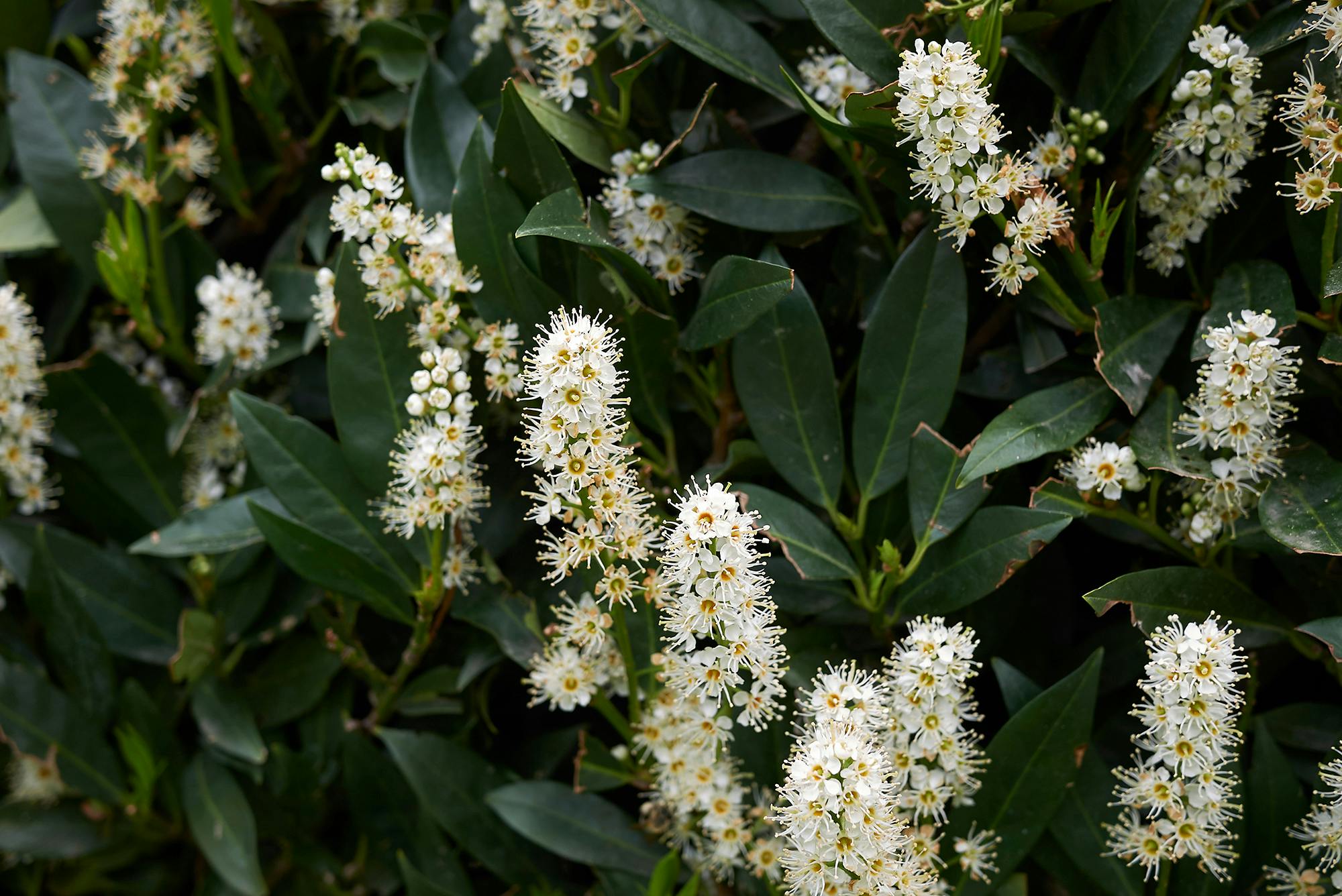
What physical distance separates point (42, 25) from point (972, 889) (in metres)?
2.13

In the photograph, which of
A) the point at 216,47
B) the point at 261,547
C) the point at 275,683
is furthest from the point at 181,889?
the point at 216,47

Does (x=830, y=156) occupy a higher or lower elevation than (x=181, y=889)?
higher

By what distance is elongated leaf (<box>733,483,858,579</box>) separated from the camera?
1.14m

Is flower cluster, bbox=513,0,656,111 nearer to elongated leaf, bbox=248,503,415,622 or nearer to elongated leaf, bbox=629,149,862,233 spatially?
elongated leaf, bbox=629,149,862,233

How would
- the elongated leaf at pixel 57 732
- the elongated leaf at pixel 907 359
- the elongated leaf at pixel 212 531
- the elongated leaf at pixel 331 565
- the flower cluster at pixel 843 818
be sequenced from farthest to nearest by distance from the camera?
the elongated leaf at pixel 57 732, the elongated leaf at pixel 212 531, the elongated leaf at pixel 331 565, the elongated leaf at pixel 907 359, the flower cluster at pixel 843 818

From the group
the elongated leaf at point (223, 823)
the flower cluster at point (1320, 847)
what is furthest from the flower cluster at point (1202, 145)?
the elongated leaf at point (223, 823)

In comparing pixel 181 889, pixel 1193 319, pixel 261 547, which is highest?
pixel 1193 319

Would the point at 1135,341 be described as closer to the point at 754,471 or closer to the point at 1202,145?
the point at 1202,145

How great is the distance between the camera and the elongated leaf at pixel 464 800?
1.37 meters

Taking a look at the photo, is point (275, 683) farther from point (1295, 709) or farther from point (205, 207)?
point (1295, 709)

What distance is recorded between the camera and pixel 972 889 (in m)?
1.16

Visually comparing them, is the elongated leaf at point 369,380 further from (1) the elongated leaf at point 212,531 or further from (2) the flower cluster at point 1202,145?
(2) the flower cluster at point 1202,145

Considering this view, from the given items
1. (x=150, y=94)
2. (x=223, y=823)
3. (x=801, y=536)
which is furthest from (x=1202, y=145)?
(x=223, y=823)

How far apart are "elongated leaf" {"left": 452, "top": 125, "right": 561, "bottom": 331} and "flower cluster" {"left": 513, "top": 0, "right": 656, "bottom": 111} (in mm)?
154
